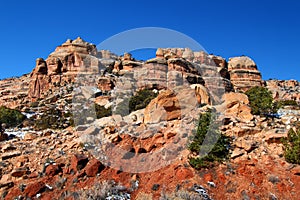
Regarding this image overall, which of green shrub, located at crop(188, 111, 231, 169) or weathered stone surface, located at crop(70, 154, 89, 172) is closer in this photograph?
green shrub, located at crop(188, 111, 231, 169)

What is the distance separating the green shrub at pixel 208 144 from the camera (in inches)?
399

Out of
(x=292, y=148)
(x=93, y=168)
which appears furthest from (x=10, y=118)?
(x=292, y=148)

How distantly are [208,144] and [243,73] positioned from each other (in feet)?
151

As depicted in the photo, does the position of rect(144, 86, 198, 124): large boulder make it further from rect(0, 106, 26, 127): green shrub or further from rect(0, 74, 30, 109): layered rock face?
rect(0, 74, 30, 109): layered rock face

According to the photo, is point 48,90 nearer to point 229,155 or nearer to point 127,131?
point 127,131

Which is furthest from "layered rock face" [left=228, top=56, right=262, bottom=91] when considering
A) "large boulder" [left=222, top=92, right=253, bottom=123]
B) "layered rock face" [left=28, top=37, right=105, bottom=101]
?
"large boulder" [left=222, top=92, right=253, bottom=123]

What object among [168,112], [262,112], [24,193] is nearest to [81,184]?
[24,193]

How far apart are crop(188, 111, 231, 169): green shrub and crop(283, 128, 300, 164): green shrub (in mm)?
2071

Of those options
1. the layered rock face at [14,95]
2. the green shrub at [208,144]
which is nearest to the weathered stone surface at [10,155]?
the green shrub at [208,144]

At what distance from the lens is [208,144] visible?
10.9 metres

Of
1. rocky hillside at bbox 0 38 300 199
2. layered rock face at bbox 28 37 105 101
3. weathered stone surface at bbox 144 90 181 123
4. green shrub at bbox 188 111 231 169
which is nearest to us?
rocky hillside at bbox 0 38 300 199

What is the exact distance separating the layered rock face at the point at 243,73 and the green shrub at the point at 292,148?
40808 millimetres

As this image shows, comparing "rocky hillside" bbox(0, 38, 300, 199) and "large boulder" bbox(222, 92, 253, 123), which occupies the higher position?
"large boulder" bbox(222, 92, 253, 123)

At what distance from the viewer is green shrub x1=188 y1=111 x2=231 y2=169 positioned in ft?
33.2
